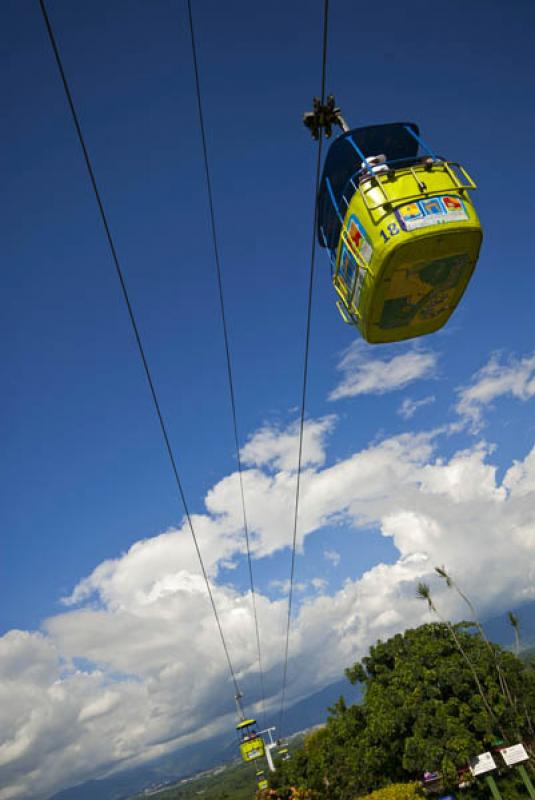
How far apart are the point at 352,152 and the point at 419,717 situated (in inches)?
1229

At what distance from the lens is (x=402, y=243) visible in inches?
307

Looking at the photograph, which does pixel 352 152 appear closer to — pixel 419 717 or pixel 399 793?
pixel 399 793

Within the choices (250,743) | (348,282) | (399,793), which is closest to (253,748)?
(250,743)

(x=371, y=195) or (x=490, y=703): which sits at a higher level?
(x=371, y=195)

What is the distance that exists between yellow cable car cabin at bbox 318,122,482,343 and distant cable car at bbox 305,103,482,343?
0.02m

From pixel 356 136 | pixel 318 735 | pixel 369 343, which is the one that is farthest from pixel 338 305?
pixel 318 735

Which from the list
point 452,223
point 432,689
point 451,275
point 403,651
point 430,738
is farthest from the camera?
point 403,651

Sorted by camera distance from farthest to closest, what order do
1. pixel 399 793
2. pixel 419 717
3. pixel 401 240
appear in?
pixel 419 717, pixel 399 793, pixel 401 240

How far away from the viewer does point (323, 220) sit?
11.1m

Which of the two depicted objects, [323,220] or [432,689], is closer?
[323,220]

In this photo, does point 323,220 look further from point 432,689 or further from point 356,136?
point 432,689

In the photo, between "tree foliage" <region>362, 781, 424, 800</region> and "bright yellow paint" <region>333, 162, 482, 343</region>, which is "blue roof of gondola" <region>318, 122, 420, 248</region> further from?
"tree foliage" <region>362, 781, 424, 800</region>

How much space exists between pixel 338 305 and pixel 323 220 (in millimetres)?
2202

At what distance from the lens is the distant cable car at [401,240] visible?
313 inches
